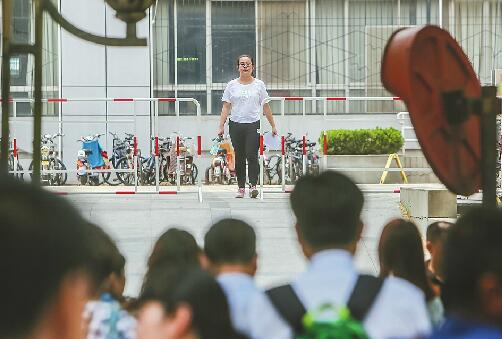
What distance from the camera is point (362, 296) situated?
2.96m

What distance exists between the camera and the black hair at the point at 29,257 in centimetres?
154

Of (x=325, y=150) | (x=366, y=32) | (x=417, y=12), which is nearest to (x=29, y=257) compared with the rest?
(x=325, y=150)

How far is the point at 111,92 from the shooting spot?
18734 millimetres

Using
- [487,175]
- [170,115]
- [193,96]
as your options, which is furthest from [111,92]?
[487,175]

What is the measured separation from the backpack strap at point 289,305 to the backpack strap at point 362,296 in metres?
0.13

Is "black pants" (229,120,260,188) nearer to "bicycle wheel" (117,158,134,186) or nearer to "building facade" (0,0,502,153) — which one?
"bicycle wheel" (117,158,134,186)

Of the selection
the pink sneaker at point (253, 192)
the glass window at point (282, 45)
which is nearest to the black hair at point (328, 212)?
the pink sneaker at point (253, 192)

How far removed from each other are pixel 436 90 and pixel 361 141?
13.6 meters

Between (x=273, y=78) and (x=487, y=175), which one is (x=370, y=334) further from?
(x=273, y=78)

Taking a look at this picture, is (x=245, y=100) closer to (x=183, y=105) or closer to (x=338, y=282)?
(x=183, y=105)

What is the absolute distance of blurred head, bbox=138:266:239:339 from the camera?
2.38 m

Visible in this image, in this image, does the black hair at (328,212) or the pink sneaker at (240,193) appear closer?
the black hair at (328,212)

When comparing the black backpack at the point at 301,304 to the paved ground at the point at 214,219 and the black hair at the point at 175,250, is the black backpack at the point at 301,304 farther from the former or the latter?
the paved ground at the point at 214,219

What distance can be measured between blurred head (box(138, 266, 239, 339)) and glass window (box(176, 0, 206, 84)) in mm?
18142
